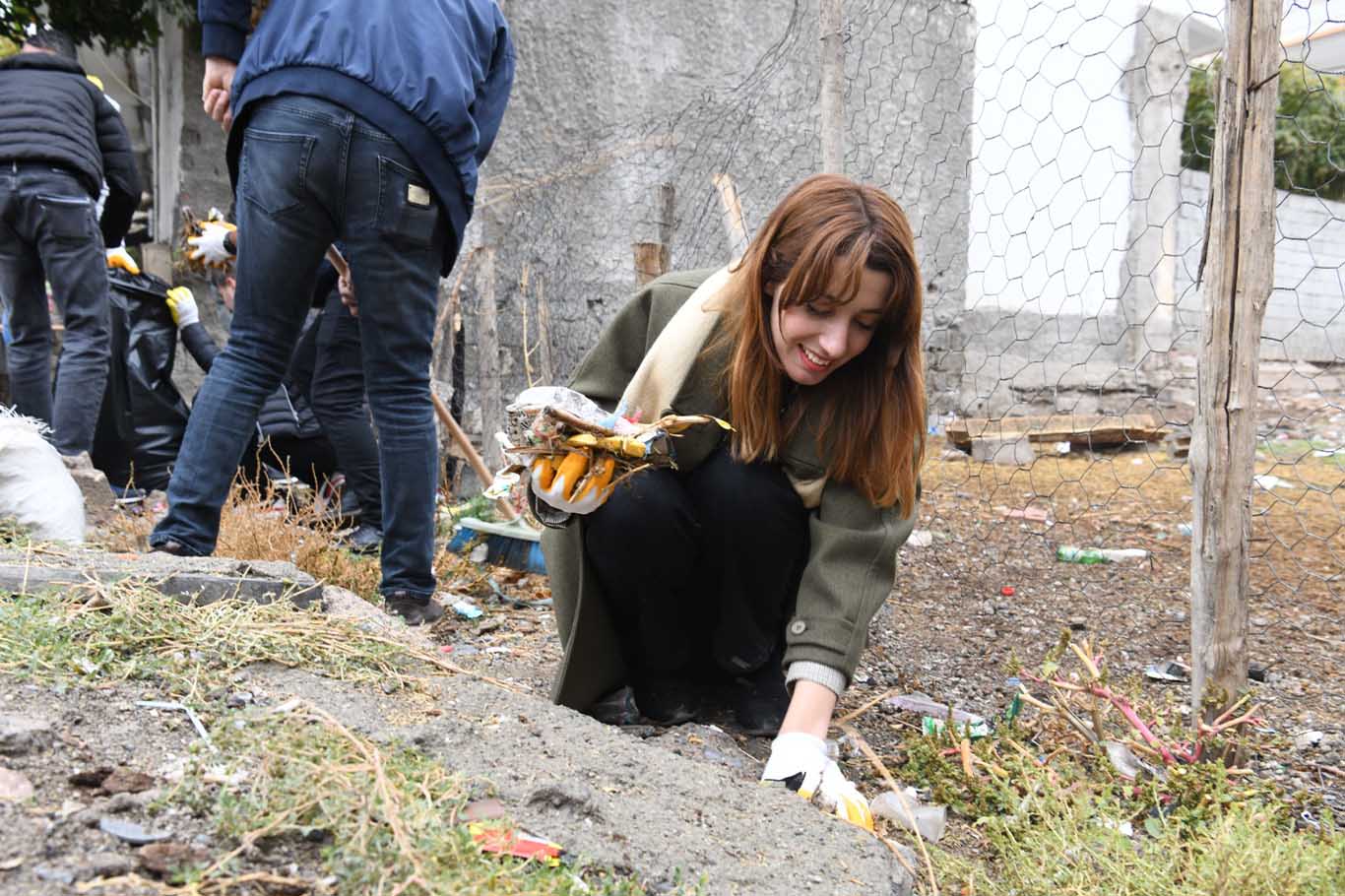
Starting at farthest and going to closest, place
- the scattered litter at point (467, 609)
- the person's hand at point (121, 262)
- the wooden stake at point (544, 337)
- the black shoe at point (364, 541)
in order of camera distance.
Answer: the wooden stake at point (544, 337) < the person's hand at point (121, 262) < the black shoe at point (364, 541) < the scattered litter at point (467, 609)

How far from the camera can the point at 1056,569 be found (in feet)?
11.2

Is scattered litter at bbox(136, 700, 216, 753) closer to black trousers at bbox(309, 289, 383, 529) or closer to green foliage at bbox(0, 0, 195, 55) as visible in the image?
black trousers at bbox(309, 289, 383, 529)

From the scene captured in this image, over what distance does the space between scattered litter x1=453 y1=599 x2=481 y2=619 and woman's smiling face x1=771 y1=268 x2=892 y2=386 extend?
4.40ft

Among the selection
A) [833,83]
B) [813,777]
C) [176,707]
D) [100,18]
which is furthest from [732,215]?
[100,18]

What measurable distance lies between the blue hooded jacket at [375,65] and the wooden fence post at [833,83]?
1.01 m

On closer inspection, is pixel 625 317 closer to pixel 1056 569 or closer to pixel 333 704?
pixel 333 704

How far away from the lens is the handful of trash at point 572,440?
5.27 ft

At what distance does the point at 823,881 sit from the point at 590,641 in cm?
82

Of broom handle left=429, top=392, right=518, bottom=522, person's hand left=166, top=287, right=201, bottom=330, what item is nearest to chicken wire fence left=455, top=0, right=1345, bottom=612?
broom handle left=429, top=392, right=518, bottom=522

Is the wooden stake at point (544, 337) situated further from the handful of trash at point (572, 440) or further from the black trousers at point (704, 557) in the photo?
the handful of trash at point (572, 440)

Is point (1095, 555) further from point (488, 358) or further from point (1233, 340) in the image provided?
point (488, 358)

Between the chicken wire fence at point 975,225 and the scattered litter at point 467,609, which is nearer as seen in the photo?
the scattered litter at point 467,609

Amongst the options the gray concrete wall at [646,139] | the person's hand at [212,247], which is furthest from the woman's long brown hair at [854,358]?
the gray concrete wall at [646,139]

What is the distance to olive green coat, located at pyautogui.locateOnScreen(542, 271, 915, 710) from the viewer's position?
172 centimetres
